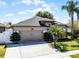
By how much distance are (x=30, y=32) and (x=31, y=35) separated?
547mm

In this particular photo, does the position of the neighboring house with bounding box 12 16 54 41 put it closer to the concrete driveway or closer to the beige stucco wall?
the beige stucco wall

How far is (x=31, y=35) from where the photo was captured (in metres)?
35.4

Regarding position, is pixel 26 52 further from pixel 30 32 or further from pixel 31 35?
pixel 30 32

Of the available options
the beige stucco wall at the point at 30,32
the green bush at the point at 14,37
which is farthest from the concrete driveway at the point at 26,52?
the beige stucco wall at the point at 30,32

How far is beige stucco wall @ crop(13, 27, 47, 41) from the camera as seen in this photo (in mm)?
34812

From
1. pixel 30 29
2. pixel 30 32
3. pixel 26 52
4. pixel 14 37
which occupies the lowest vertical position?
pixel 26 52

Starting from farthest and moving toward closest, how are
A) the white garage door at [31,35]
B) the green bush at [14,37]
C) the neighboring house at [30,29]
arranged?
the white garage door at [31,35] < the neighboring house at [30,29] < the green bush at [14,37]

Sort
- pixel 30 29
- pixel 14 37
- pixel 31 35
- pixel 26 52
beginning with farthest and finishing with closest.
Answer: pixel 31 35
pixel 30 29
pixel 14 37
pixel 26 52

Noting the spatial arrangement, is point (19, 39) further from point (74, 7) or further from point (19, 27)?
point (74, 7)

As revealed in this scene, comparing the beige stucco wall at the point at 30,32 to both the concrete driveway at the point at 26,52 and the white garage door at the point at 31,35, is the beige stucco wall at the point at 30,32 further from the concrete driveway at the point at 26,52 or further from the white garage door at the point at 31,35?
the concrete driveway at the point at 26,52

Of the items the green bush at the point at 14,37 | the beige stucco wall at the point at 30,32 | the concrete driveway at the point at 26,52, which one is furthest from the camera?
the beige stucco wall at the point at 30,32

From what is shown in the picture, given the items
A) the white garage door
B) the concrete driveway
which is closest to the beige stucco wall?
the white garage door

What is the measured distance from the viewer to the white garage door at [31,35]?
35.0 meters

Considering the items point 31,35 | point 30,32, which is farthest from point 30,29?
point 31,35
